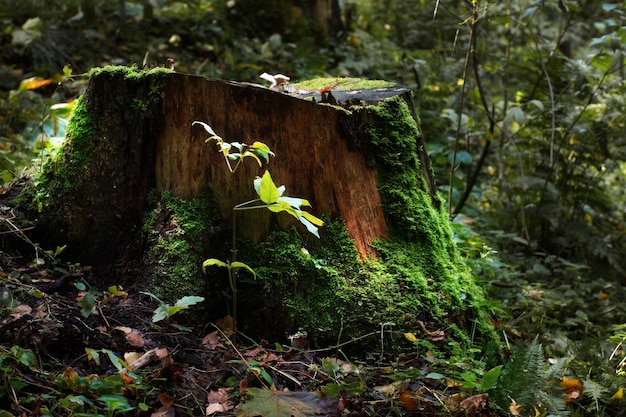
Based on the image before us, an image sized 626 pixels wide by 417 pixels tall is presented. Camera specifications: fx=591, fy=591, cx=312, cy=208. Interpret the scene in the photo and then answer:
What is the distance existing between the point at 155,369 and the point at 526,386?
5.02 feet

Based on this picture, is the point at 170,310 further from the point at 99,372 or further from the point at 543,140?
the point at 543,140

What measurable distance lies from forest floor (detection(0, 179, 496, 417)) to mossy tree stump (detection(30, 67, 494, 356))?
22 centimetres

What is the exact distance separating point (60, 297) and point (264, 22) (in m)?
6.77

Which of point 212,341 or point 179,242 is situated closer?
point 212,341

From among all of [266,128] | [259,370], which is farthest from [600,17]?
[259,370]

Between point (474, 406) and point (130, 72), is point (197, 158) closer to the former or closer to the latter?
point (130, 72)

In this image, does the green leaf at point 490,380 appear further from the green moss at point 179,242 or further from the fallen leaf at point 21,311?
the fallen leaf at point 21,311

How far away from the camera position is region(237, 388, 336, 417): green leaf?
204 centimetres

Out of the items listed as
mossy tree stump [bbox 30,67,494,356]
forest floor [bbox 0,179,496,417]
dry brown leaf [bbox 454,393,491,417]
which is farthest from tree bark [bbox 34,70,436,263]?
dry brown leaf [bbox 454,393,491,417]

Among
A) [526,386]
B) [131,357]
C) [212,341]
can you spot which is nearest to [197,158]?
[212,341]

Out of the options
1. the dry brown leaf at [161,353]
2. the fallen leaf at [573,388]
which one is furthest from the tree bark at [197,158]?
the fallen leaf at [573,388]

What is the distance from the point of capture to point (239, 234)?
2768 millimetres

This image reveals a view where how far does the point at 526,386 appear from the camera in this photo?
8.21 ft

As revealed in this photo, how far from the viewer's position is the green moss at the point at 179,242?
2.64m
